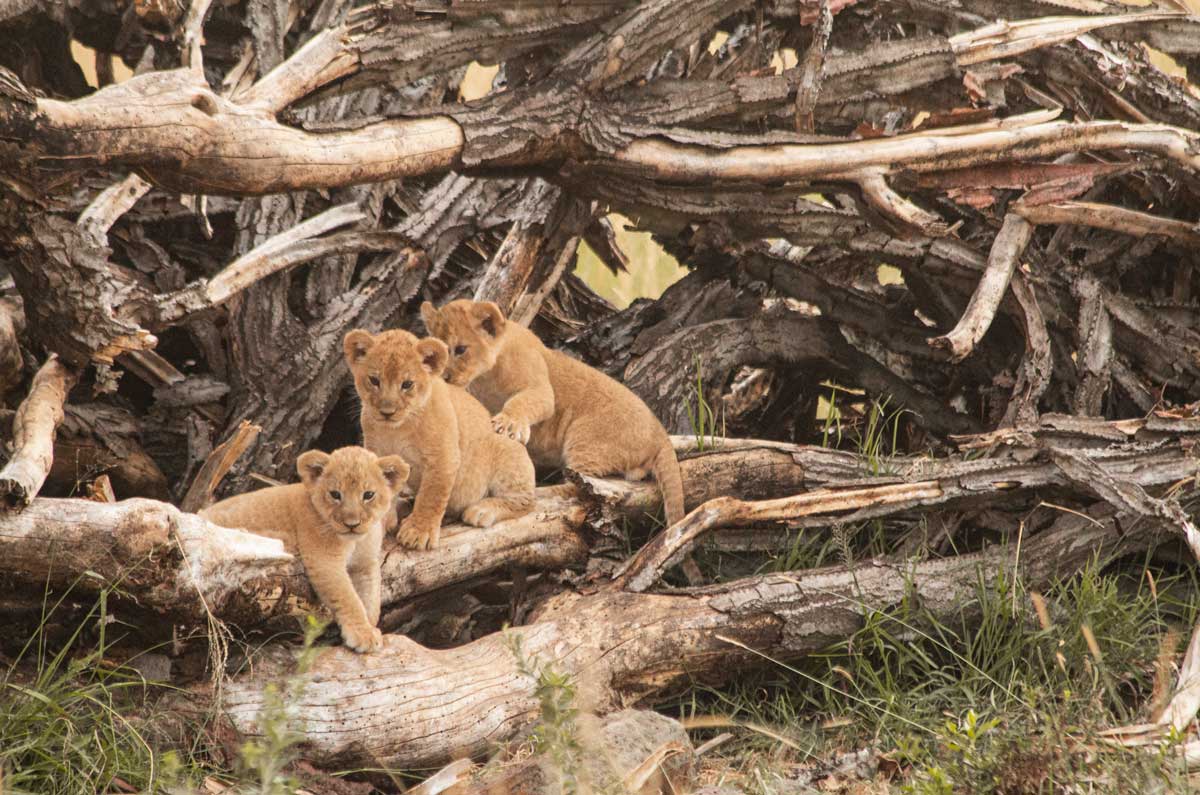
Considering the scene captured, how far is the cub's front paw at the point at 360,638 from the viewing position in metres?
5.05

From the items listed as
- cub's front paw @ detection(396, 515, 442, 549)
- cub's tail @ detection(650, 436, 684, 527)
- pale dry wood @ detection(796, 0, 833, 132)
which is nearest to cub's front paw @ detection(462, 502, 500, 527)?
cub's front paw @ detection(396, 515, 442, 549)

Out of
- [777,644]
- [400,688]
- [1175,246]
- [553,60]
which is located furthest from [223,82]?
[1175,246]

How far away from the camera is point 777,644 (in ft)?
18.8

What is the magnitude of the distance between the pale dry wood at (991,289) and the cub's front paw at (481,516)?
7.32 ft

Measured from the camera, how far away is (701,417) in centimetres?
677

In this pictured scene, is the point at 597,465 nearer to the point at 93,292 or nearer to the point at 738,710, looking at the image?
the point at 738,710

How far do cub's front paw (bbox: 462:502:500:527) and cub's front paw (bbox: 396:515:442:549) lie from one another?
0.24m

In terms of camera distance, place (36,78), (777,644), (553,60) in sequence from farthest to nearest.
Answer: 1. (36,78)
2. (553,60)
3. (777,644)

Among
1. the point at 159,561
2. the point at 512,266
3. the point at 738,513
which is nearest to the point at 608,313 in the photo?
the point at 512,266

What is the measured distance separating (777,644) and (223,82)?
4556 mm

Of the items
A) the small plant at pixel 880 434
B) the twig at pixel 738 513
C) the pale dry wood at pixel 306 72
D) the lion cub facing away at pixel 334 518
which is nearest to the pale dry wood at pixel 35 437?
the lion cub facing away at pixel 334 518

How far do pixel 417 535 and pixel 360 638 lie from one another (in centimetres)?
65

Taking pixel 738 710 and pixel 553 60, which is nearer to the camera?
pixel 738 710

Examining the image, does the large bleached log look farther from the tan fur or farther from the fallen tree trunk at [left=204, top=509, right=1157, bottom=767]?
the tan fur
